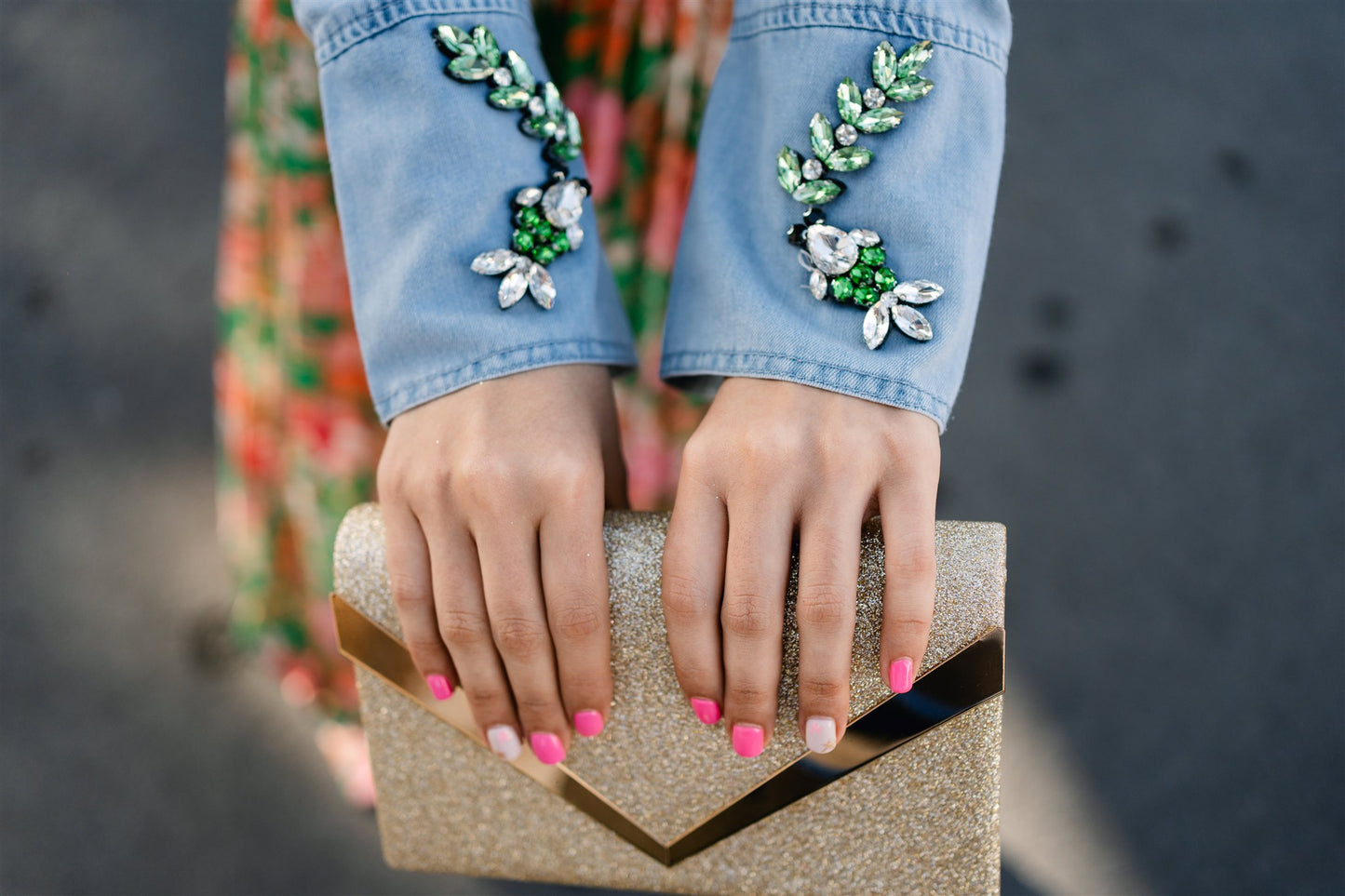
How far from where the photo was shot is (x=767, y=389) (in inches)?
16.4

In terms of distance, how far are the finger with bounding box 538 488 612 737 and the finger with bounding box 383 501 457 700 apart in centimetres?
7

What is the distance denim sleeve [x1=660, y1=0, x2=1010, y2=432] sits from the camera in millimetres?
415

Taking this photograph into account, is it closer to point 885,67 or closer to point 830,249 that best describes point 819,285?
point 830,249

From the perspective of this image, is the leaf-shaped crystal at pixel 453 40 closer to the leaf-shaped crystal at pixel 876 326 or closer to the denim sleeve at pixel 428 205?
the denim sleeve at pixel 428 205

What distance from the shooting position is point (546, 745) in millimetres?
462

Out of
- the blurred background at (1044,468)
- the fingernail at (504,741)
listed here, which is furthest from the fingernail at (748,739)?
the blurred background at (1044,468)

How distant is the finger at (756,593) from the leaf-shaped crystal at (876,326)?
3.7 inches

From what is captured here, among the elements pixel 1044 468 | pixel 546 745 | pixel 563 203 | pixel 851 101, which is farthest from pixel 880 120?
pixel 1044 468

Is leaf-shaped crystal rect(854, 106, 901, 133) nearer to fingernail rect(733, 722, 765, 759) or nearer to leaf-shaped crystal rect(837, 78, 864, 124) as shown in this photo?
leaf-shaped crystal rect(837, 78, 864, 124)

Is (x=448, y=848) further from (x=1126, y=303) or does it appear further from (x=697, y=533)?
(x=1126, y=303)

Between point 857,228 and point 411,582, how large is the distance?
305mm

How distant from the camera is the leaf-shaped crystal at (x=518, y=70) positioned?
465mm

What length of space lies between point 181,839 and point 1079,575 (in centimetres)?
98

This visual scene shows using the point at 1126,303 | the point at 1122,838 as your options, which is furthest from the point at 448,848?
the point at 1126,303
